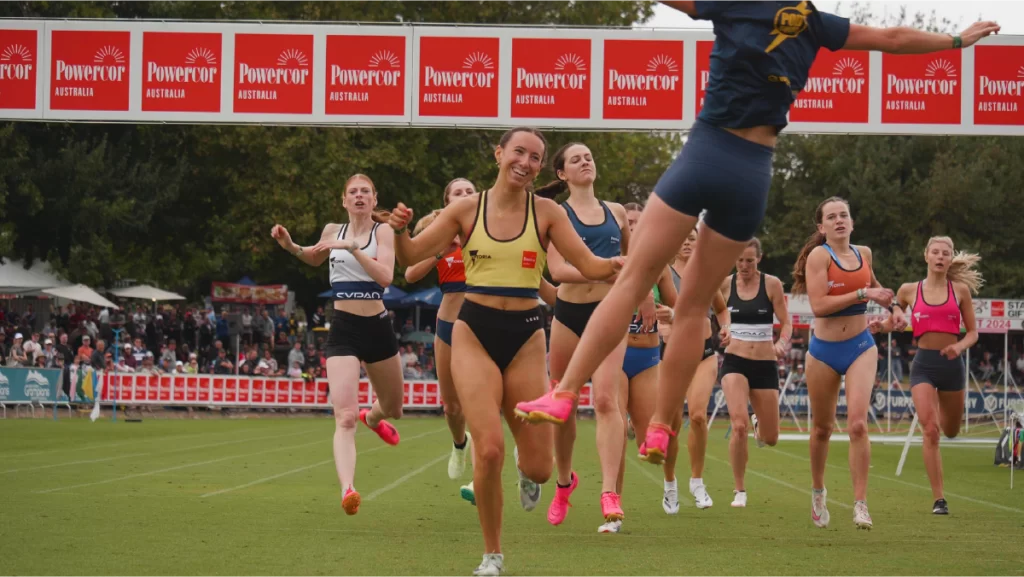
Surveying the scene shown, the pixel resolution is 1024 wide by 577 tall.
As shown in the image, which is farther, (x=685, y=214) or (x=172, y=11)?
(x=172, y=11)

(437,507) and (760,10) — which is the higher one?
(760,10)

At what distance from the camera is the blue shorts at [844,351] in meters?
10.6

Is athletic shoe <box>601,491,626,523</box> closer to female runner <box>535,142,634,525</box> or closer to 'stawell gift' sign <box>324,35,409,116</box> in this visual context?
female runner <box>535,142,634,525</box>

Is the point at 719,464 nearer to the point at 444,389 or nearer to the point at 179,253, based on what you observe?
the point at 444,389

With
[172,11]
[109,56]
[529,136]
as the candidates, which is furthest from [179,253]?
[529,136]

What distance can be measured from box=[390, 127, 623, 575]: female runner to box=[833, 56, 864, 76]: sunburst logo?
554 inches

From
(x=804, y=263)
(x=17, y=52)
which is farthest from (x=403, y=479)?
(x=17, y=52)

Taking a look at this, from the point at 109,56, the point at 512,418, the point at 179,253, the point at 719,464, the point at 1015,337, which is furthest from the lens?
the point at 1015,337

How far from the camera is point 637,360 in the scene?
10.9 metres

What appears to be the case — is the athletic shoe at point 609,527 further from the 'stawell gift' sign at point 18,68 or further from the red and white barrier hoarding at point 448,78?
the 'stawell gift' sign at point 18,68

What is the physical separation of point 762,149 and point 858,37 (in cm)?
69

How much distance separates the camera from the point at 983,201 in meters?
53.6

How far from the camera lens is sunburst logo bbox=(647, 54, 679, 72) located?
2064 cm

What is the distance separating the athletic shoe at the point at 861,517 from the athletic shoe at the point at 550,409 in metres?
4.82
